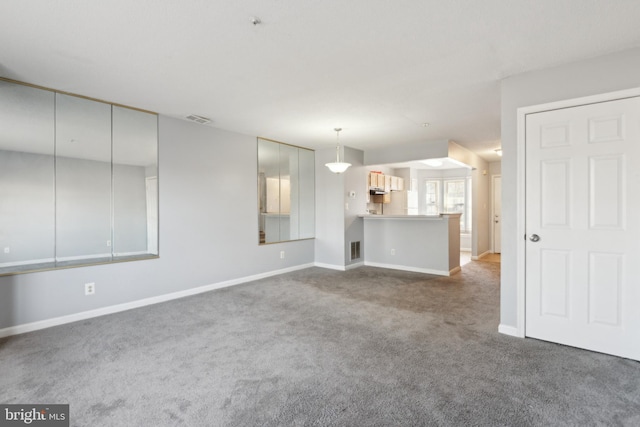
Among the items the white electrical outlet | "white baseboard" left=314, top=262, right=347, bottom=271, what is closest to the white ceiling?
the white electrical outlet

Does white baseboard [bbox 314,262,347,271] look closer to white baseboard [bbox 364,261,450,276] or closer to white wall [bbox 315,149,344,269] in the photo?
white wall [bbox 315,149,344,269]

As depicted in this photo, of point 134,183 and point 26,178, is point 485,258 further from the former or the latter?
point 26,178

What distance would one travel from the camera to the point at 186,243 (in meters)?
4.31

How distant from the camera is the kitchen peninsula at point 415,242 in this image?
5.61m

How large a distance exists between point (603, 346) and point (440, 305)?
1.54m

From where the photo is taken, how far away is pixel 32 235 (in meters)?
3.13

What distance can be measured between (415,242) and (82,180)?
203 inches

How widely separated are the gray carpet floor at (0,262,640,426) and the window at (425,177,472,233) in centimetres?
595

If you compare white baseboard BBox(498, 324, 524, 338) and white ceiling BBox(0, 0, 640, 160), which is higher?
white ceiling BBox(0, 0, 640, 160)

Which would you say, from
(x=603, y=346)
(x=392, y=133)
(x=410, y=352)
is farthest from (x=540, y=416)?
(x=392, y=133)

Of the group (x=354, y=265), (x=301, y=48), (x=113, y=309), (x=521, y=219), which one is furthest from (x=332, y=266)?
(x=301, y=48)

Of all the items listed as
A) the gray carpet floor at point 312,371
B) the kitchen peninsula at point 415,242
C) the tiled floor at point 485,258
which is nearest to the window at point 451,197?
the tiled floor at point 485,258

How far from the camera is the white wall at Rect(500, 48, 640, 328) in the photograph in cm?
246

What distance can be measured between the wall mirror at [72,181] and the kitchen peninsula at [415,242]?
408 cm
